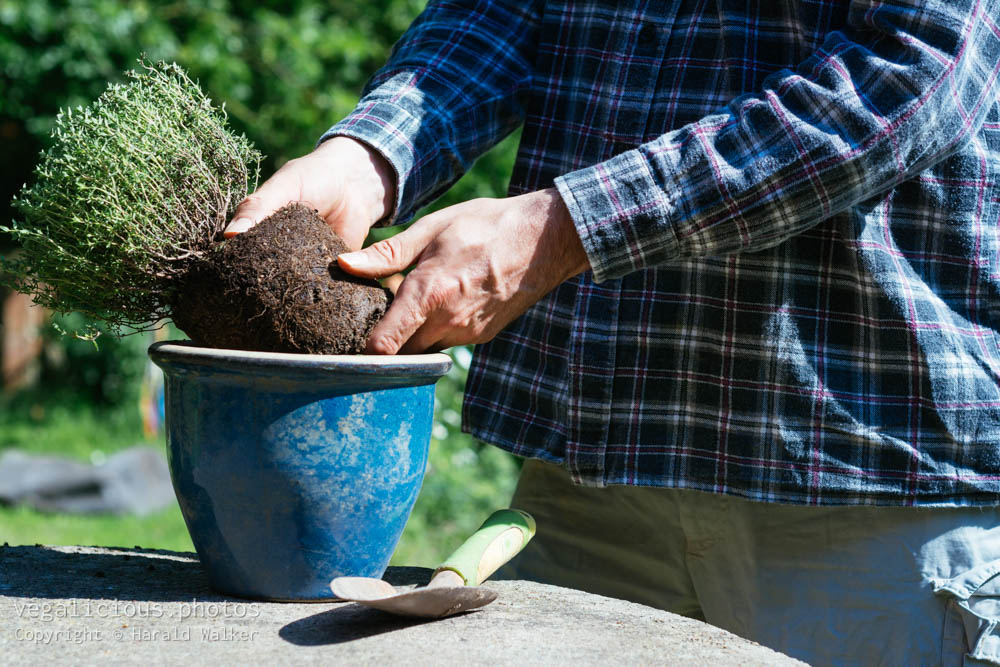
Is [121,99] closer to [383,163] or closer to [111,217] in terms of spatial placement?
[111,217]

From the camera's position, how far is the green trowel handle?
1.84 m

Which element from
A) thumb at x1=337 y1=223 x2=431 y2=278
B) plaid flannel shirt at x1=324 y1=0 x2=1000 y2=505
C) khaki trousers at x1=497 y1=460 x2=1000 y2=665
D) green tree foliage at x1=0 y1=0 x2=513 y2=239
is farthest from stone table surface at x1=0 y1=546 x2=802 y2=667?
green tree foliage at x1=0 y1=0 x2=513 y2=239

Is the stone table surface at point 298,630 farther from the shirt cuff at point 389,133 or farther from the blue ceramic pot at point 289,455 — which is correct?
the shirt cuff at point 389,133

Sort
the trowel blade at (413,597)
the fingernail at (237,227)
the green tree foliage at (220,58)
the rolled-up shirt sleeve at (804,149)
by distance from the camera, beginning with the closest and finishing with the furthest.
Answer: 1. the trowel blade at (413,597)
2. the rolled-up shirt sleeve at (804,149)
3. the fingernail at (237,227)
4. the green tree foliage at (220,58)

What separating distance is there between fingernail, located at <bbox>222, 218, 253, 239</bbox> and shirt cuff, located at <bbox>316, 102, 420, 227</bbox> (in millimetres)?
376

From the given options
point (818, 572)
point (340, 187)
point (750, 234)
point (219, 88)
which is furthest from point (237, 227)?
point (219, 88)

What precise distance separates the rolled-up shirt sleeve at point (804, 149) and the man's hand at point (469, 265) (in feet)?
0.22

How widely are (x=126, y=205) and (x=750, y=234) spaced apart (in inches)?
45.3

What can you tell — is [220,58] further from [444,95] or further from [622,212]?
[622,212]

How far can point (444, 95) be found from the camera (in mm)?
2348

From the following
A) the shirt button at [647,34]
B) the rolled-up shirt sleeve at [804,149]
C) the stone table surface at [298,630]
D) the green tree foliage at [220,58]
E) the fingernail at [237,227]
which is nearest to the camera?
the stone table surface at [298,630]

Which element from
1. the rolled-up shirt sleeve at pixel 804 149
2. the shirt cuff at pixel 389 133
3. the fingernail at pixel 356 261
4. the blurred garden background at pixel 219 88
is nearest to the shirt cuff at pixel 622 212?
the rolled-up shirt sleeve at pixel 804 149

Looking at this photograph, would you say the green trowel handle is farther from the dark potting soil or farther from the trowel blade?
the dark potting soil

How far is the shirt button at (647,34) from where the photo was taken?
219 centimetres
